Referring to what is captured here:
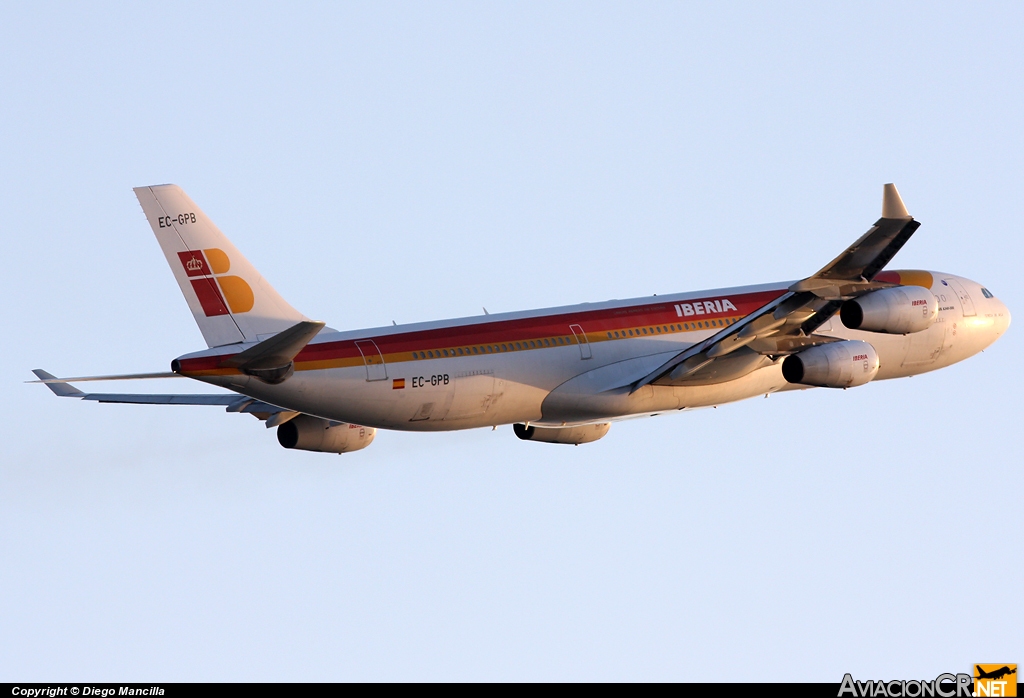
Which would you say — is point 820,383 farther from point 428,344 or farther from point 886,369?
point 428,344

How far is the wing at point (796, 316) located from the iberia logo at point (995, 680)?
10.1 m

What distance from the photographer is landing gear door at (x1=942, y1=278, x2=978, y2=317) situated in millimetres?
48125

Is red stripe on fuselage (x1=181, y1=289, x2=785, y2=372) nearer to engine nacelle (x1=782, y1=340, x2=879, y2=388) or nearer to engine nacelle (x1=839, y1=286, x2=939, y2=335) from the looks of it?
engine nacelle (x1=782, y1=340, x2=879, y2=388)

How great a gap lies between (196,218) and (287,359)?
441 cm

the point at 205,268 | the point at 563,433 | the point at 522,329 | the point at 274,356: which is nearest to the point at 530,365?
the point at 522,329

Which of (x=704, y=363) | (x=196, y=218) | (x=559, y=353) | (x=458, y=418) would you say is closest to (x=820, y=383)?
(x=704, y=363)

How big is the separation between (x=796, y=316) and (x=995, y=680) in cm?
1085

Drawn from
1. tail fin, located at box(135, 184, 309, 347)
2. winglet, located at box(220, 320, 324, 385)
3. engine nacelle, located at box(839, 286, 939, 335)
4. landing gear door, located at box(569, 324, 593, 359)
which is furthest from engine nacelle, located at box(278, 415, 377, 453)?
engine nacelle, located at box(839, 286, 939, 335)

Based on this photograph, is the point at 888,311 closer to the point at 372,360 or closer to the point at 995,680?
the point at 995,680

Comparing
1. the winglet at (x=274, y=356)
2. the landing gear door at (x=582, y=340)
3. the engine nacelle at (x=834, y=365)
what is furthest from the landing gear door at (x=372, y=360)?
the engine nacelle at (x=834, y=365)

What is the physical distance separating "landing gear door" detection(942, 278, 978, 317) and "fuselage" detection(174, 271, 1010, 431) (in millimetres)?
739

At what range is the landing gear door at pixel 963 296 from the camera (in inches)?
1895

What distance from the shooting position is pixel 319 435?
→ 4397 cm

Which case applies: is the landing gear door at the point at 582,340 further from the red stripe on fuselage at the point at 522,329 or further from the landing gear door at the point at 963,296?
the landing gear door at the point at 963,296
